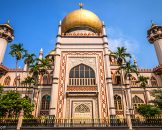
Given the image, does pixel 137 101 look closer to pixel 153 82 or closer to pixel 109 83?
pixel 153 82

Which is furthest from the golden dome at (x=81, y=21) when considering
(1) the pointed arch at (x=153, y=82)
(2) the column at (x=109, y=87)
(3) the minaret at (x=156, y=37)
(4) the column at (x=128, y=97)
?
(1) the pointed arch at (x=153, y=82)

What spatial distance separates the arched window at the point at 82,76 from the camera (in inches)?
995

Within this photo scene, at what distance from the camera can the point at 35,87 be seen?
1129 inches

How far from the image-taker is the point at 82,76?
25.8 m


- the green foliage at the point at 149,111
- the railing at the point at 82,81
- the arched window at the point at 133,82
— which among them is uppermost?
the arched window at the point at 133,82

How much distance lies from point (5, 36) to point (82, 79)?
67.8 ft

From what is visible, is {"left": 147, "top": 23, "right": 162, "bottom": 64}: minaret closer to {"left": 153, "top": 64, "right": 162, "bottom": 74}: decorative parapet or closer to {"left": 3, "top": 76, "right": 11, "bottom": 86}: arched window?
{"left": 153, "top": 64, "right": 162, "bottom": 74}: decorative parapet

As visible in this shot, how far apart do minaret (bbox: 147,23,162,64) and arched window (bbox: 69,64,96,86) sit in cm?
1745

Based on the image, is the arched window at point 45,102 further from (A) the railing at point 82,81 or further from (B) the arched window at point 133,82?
(B) the arched window at point 133,82

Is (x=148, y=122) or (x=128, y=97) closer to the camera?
(x=148, y=122)

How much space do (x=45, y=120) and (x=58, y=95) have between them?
4.37m

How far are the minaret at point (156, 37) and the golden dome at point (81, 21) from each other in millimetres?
12548

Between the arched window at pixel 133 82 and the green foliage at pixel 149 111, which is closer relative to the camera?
the green foliage at pixel 149 111

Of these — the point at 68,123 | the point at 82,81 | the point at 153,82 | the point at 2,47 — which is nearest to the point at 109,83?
the point at 82,81
